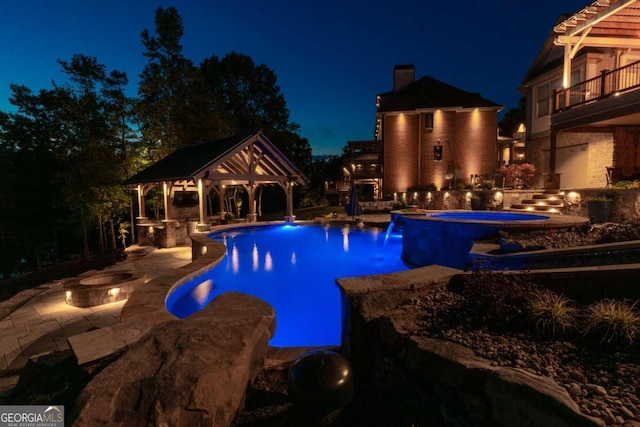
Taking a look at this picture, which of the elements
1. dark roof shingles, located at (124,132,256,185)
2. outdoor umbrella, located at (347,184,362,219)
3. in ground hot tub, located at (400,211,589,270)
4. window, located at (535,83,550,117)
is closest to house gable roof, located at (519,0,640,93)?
window, located at (535,83,550,117)

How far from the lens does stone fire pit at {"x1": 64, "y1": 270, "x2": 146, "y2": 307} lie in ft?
21.0

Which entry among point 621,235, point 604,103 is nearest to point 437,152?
point 604,103

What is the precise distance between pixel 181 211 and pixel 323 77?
87643 mm

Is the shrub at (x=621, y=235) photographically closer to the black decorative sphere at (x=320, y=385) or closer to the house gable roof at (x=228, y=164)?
the black decorative sphere at (x=320, y=385)

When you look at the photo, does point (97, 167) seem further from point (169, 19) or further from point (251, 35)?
point (251, 35)

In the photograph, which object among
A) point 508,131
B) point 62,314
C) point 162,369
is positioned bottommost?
point 62,314

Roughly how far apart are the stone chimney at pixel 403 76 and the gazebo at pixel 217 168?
659 inches

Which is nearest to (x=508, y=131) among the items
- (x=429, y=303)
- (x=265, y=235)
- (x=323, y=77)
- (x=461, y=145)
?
(x=461, y=145)

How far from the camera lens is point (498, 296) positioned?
3.53 m

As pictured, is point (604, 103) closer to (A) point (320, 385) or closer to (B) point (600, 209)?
(B) point (600, 209)

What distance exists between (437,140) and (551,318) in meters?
25.3

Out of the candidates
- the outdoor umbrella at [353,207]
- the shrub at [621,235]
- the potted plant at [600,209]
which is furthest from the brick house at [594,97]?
the outdoor umbrella at [353,207]

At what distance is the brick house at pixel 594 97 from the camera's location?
12.1 m

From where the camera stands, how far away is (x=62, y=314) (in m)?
6.06
